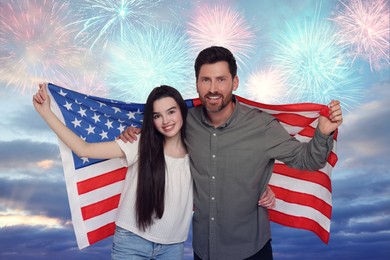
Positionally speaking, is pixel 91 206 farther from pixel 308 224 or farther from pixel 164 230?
pixel 308 224

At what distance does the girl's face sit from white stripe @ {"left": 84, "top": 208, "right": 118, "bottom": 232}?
119 centimetres

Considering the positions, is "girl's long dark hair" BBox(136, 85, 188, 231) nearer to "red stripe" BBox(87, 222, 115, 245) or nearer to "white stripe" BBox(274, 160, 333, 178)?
"red stripe" BBox(87, 222, 115, 245)

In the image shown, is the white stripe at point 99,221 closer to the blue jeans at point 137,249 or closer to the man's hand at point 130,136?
the blue jeans at point 137,249

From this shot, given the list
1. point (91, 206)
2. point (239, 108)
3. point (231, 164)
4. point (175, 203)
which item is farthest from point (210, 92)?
point (91, 206)

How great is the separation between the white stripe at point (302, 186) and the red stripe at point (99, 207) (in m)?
1.56

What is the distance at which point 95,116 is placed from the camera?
4645mm

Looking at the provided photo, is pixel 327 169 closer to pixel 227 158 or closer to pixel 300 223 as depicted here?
pixel 300 223

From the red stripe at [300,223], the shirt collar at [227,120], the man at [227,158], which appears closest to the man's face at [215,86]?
the man at [227,158]

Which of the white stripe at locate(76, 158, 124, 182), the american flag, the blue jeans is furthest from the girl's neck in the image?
the white stripe at locate(76, 158, 124, 182)

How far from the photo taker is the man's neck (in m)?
4.08

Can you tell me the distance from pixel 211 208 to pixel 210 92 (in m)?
0.94

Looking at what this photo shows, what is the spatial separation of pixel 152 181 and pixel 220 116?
0.80m

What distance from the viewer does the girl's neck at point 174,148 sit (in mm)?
4000

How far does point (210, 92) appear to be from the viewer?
13.1 ft
